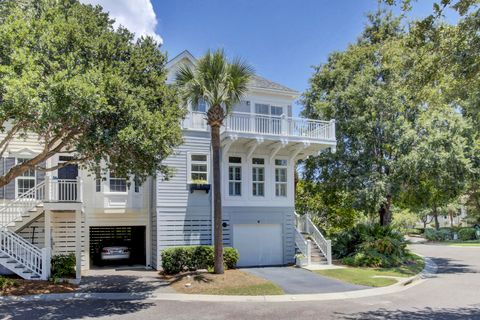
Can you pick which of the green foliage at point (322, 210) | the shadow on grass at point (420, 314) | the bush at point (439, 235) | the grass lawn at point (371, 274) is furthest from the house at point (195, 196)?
the bush at point (439, 235)

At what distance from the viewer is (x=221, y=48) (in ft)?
55.6

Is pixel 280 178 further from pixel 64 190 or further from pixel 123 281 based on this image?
pixel 64 190

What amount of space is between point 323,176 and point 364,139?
11.6 ft

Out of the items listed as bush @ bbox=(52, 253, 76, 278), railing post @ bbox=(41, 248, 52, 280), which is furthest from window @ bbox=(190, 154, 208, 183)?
railing post @ bbox=(41, 248, 52, 280)

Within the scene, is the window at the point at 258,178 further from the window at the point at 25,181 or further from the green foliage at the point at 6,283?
the green foliage at the point at 6,283

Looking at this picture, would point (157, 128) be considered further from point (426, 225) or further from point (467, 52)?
point (426, 225)

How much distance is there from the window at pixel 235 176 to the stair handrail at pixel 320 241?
4808 mm

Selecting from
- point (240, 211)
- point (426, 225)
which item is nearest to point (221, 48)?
point (240, 211)

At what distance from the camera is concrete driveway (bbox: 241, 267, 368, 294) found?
15.7 meters

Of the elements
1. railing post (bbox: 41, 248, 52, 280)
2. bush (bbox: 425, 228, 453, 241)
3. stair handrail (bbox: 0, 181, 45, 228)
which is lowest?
bush (bbox: 425, 228, 453, 241)

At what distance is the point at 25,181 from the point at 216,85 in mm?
10094

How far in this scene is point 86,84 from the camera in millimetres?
11430

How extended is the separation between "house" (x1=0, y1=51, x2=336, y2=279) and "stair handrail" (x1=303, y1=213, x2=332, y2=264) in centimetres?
6

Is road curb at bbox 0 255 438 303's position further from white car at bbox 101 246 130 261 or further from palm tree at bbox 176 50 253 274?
white car at bbox 101 246 130 261
